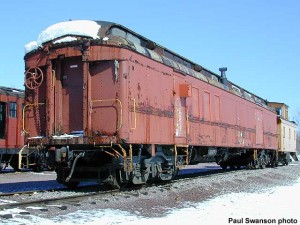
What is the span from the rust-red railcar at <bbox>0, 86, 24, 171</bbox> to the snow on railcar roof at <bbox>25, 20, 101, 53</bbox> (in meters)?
9.91

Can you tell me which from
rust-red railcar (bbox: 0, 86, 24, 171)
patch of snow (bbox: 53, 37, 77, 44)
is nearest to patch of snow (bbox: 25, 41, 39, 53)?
patch of snow (bbox: 53, 37, 77, 44)

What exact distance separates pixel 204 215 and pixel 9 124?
1523 cm

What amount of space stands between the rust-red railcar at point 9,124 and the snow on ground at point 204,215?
13.6 meters

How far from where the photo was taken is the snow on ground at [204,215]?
652cm

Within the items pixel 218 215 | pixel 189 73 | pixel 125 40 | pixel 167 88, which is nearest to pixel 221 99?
pixel 189 73

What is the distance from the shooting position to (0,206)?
7336 millimetres

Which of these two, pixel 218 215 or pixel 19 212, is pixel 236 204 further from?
pixel 19 212

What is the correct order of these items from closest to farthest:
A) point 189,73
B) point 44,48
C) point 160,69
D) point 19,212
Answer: point 19,212
point 44,48
point 160,69
point 189,73

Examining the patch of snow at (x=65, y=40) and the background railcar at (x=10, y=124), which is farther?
the background railcar at (x=10, y=124)

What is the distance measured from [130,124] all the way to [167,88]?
2.68 m

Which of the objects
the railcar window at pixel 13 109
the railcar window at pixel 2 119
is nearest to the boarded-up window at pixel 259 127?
the railcar window at pixel 13 109

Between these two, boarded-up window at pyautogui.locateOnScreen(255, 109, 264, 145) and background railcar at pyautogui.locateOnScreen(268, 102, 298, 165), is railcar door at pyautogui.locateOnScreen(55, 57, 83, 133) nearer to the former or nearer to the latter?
boarded-up window at pyautogui.locateOnScreen(255, 109, 264, 145)

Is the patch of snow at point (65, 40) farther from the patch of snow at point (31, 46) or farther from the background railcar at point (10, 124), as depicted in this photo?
the background railcar at point (10, 124)

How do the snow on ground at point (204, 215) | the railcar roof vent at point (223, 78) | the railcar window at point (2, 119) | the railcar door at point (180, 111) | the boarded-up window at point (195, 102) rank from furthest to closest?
the railcar window at point (2, 119), the railcar roof vent at point (223, 78), the boarded-up window at point (195, 102), the railcar door at point (180, 111), the snow on ground at point (204, 215)
